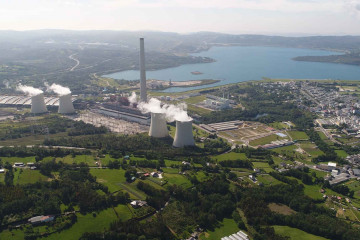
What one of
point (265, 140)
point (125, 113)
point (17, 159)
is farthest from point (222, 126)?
point (17, 159)

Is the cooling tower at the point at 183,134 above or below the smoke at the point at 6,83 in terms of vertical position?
below

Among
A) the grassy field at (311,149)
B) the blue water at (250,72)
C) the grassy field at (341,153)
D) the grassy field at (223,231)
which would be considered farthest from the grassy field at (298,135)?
the blue water at (250,72)

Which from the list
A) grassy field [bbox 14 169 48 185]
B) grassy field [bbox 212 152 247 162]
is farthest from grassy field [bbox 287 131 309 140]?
grassy field [bbox 14 169 48 185]

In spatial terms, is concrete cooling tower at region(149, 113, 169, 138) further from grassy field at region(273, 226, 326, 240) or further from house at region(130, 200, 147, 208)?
grassy field at region(273, 226, 326, 240)

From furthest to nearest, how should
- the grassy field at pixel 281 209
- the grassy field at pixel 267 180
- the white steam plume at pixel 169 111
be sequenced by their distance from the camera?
the white steam plume at pixel 169 111 → the grassy field at pixel 267 180 → the grassy field at pixel 281 209

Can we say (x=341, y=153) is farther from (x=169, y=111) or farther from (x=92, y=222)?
(x=92, y=222)

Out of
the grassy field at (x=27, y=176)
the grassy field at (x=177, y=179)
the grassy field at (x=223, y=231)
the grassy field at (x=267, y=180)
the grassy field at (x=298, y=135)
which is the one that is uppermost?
the grassy field at (x=27, y=176)

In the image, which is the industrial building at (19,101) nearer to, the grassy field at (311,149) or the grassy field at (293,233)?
the grassy field at (311,149)
